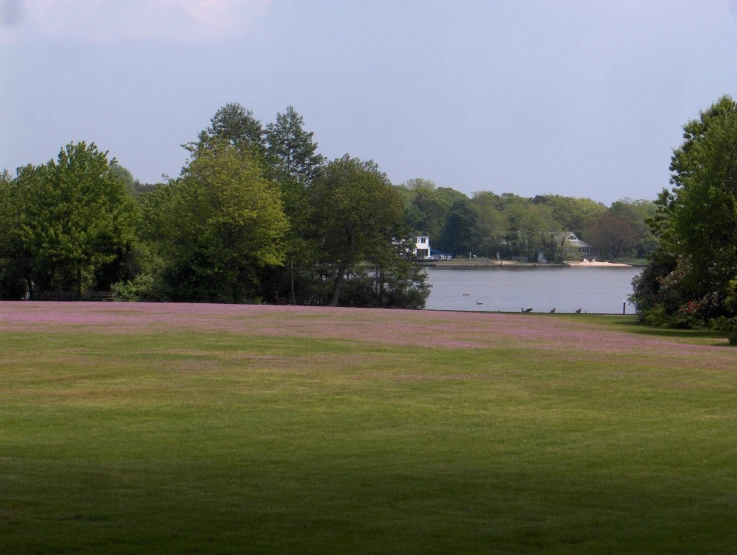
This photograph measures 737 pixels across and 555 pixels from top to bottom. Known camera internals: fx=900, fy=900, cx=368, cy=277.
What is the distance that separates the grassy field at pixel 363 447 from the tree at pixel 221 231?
40.6 metres

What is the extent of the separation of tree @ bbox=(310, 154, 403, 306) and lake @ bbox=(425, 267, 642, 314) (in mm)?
8458

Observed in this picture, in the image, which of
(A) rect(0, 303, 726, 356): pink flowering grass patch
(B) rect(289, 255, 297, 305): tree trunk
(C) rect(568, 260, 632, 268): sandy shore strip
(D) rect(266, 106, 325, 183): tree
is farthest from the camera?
(C) rect(568, 260, 632, 268): sandy shore strip

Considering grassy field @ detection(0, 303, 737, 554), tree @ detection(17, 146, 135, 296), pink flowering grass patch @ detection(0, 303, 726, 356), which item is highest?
tree @ detection(17, 146, 135, 296)

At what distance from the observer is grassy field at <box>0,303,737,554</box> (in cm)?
853

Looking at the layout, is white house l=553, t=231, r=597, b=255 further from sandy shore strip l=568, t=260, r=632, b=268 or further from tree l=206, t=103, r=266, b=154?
tree l=206, t=103, r=266, b=154

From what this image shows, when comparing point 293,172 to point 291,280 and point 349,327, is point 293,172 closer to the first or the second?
point 291,280

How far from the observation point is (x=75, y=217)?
70.4m

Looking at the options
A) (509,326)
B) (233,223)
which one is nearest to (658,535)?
(509,326)

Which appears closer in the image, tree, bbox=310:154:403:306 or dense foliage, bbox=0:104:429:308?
dense foliage, bbox=0:104:429:308

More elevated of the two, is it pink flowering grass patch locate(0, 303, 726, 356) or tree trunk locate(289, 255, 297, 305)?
tree trunk locate(289, 255, 297, 305)

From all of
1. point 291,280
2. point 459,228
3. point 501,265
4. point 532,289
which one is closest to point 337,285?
point 291,280

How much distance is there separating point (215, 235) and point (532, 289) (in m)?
49.3

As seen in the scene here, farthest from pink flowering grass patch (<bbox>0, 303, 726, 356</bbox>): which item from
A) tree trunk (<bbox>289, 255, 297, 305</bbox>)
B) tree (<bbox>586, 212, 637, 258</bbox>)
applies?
tree (<bbox>586, 212, 637, 258</bbox>)

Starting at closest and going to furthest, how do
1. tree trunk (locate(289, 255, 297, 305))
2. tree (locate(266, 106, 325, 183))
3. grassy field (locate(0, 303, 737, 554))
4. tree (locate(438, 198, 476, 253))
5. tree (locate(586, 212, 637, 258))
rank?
grassy field (locate(0, 303, 737, 554)) < tree trunk (locate(289, 255, 297, 305)) < tree (locate(266, 106, 325, 183)) < tree (locate(438, 198, 476, 253)) < tree (locate(586, 212, 637, 258))
